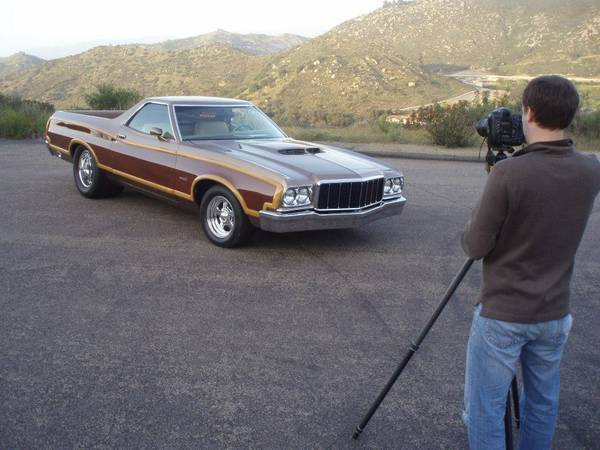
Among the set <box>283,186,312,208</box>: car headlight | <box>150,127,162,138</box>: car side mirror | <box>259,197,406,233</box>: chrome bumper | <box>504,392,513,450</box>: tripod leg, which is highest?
<box>150,127,162,138</box>: car side mirror

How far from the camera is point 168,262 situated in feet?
20.4

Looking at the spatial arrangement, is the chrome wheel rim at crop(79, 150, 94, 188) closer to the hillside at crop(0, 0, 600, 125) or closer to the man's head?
the man's head

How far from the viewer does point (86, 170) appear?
351 inches

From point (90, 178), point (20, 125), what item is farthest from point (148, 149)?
point (20, 125)

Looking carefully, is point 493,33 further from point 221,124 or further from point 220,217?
point 220,217

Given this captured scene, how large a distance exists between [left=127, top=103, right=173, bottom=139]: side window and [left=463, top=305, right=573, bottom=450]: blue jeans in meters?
5.56

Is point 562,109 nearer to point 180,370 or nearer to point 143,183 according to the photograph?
point 180,370

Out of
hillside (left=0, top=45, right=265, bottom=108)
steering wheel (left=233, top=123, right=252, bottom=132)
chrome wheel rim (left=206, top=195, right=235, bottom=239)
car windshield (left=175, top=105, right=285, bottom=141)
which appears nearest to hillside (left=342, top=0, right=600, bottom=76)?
hillside (left=0, top=45, right=265, bottom=108)

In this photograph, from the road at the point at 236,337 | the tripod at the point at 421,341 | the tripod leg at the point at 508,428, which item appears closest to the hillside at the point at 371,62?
the road at the point at 236,337

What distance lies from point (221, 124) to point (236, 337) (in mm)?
3832

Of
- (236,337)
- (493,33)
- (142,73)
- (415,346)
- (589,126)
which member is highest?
(493,33)

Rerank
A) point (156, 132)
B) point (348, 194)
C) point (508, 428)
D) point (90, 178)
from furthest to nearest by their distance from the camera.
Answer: point (90, 178) < point (156, 132) < point (348, 194) < point (508, 428)

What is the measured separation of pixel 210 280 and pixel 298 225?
3.45 ft

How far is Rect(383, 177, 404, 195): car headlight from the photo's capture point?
7004 mm
